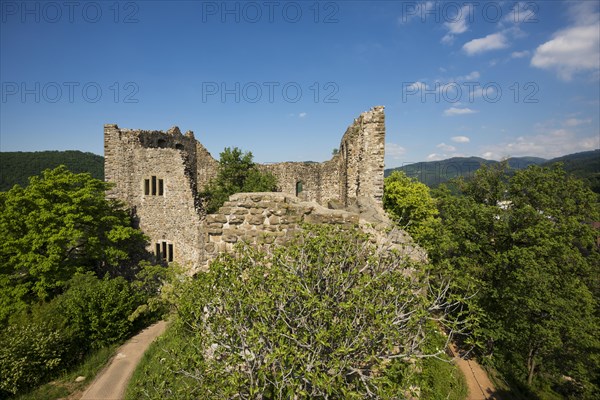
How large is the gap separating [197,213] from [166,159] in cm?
363

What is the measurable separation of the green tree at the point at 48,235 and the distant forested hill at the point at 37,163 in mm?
48790

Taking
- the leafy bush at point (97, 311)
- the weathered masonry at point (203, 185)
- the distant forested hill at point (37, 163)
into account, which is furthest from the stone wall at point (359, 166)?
the distant forested hill at point (37, 163)

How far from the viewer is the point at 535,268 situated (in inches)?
416

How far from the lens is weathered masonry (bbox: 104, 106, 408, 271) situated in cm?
518

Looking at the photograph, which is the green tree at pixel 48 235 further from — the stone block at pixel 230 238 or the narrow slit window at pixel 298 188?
the narrow slit window at pixel 298 188

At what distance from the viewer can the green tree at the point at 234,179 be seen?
61.8 ft

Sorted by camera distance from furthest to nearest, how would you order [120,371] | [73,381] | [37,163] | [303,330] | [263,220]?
1. [37,163]
2. [120,371]
3. [73,381]
4. [263,220]
5. [303,330]

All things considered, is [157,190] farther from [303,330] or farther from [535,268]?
[535,268]

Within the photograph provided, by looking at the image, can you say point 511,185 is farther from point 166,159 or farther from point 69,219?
point 69,219

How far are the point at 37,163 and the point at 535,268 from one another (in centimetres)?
8058

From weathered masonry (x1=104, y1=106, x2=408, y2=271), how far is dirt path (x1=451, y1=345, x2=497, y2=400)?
685 centimetres

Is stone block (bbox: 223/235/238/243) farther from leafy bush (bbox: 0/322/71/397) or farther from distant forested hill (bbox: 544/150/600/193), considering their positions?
distant forested hill (bbox: 544/150/600/193)

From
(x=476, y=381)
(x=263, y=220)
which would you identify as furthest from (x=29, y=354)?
(x=476, y=381)

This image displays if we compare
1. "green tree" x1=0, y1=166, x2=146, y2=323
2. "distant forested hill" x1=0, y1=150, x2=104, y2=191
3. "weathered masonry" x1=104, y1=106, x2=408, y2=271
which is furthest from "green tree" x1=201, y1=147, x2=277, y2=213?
"distant forested hill" x1=0, y1=150, x2=104, y2=191
